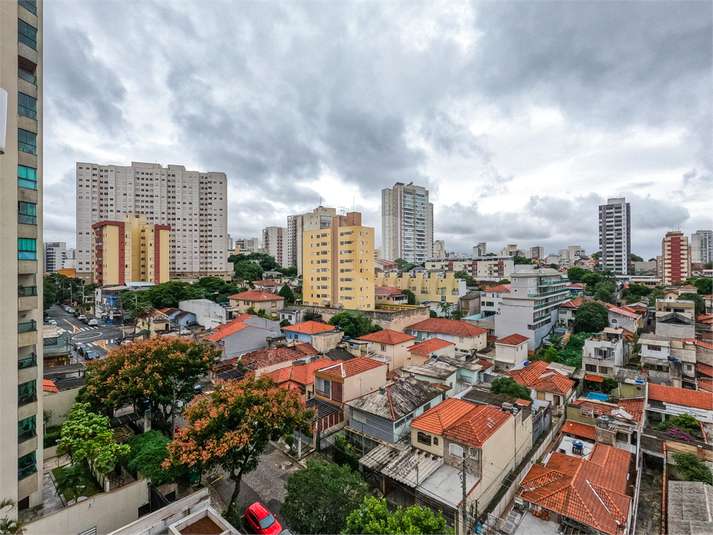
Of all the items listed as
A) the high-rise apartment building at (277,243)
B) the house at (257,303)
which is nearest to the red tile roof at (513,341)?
the house at (257,303)

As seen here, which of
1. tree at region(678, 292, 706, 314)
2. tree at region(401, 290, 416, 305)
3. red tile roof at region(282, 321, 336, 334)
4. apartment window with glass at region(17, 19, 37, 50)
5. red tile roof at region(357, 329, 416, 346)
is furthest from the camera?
tree at region(401, 290, 416, 305)

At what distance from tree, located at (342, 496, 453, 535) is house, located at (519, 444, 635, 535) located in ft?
19.1

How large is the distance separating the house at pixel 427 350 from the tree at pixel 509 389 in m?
6.42

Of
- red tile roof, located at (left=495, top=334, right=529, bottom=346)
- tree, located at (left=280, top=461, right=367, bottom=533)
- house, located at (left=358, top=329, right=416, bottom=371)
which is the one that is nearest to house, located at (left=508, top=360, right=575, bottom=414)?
red tile roof, located at (left=495, top=334, right=529, bottom=346)

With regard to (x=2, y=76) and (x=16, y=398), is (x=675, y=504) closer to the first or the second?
(x=16, y=398)

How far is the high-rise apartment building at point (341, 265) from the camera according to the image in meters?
41.0

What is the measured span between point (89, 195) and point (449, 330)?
7817 centimetres

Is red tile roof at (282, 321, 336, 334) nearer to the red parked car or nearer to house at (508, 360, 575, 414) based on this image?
house at (508, 360, 575, 414)

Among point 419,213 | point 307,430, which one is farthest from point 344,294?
point 419,213

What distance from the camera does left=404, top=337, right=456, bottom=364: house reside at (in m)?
24.5

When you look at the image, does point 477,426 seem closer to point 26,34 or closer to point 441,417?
point 441,417

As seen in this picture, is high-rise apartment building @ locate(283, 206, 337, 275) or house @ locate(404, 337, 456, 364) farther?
high-rise apartment building @ locate(283, 206, 337, 275)

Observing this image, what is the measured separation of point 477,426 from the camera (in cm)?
1197

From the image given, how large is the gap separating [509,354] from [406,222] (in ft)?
235
